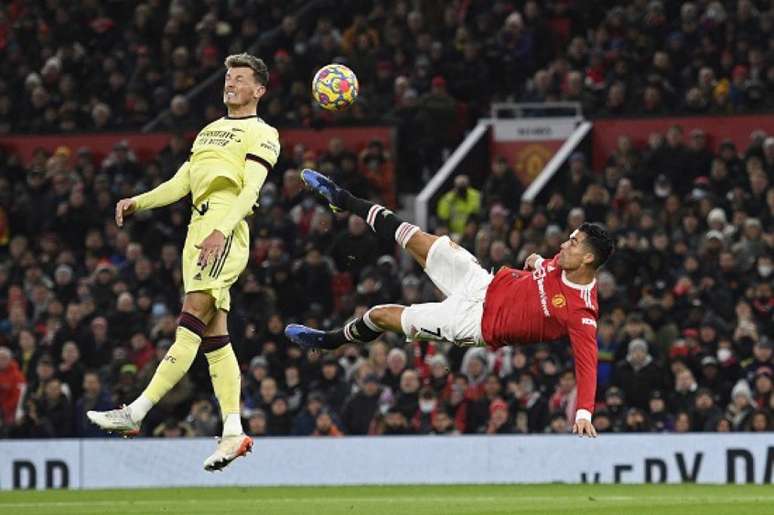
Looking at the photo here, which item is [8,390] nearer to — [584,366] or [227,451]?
[227,451]

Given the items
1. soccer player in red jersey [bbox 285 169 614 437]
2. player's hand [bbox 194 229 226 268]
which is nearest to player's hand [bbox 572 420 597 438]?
soccer player in red jersey [bbox 285 169 614 437]

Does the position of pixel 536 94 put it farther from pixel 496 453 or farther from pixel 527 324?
pixel 527 324

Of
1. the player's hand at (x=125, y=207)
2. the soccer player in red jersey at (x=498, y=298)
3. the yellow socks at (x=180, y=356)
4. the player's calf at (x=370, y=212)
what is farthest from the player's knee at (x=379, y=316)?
the player's hand at (x=125, y=207)

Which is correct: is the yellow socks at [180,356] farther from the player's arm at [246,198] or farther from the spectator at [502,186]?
the spectator at [502,186]

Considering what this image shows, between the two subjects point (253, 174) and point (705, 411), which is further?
point (705, 411)

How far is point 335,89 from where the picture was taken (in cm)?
1512

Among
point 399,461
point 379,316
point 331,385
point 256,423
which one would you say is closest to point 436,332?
point 379,316

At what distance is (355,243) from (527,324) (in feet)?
32.7

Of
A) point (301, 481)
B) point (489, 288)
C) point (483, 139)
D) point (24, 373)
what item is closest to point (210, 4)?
point (483, 139)

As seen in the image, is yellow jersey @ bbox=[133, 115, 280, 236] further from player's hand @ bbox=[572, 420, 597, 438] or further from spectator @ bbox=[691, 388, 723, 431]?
spectator @ bbox=[691, 388, 723, 431]

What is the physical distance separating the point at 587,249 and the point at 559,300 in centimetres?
43

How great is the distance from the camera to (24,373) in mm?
22828

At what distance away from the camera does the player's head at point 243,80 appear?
13734mm

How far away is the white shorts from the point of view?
547 inches
